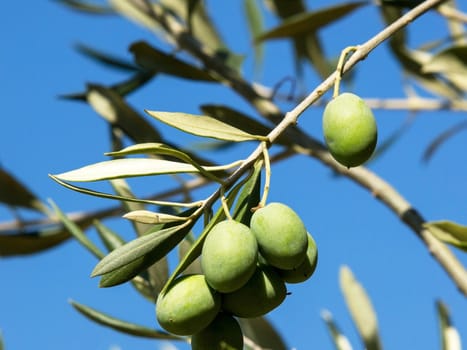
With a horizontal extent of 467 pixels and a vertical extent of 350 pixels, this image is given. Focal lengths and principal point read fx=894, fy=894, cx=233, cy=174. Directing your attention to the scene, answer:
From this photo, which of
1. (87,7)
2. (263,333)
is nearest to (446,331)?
(263,333)

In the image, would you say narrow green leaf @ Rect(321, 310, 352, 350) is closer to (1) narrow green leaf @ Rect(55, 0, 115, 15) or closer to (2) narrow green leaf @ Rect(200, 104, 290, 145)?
(2) narrow green leaf @ Rect(200, 104, 290, 145)

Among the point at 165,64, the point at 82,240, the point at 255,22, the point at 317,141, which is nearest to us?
the point at 82,240

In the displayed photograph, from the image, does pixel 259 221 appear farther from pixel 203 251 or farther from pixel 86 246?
pixel 86 246

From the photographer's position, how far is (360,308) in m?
2.04

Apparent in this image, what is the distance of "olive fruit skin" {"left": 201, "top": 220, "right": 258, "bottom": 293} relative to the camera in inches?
37.4

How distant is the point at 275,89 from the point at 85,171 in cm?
117

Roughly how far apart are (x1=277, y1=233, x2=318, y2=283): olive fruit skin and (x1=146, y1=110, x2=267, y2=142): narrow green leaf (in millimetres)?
147

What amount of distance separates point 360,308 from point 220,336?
107 cm

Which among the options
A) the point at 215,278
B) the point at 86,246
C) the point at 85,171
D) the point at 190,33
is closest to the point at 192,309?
the point at 215,278

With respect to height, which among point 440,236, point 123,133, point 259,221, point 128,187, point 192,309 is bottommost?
point 192,309

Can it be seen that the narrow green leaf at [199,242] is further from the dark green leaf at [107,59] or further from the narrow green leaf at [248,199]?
the dark green leaf at [107,59]

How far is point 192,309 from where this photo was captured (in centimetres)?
99

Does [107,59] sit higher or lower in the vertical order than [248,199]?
higher

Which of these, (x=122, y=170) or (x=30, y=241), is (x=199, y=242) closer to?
(x=122, y=170)
